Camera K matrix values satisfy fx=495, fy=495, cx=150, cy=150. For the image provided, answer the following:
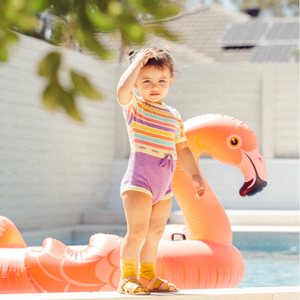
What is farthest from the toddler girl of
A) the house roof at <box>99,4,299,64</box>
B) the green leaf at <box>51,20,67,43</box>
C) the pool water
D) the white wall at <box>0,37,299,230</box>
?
the house roof at <box>99,4,299,64</box>

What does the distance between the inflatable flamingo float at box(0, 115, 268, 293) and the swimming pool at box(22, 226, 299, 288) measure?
1.34 meters

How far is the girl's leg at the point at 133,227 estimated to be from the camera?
2.07 m

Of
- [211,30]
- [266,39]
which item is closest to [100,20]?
[266,39]

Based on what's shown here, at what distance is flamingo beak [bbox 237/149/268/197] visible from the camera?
10.0 feet

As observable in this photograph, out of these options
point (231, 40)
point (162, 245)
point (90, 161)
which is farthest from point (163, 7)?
point (231, 40)

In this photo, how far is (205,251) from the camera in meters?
2.87

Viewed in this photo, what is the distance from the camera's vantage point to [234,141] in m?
3.17

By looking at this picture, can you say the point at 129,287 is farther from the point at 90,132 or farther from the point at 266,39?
the point at 266,39

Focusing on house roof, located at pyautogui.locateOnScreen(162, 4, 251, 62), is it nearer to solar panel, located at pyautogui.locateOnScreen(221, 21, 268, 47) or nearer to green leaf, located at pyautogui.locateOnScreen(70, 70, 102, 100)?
solar panel, located at pyautogui.locateOnScreen(221, 21, 268, 47)

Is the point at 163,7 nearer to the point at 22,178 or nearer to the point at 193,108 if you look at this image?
the point at 22,178

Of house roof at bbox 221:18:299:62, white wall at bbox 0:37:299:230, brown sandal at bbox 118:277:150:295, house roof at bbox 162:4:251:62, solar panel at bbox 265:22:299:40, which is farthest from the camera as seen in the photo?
house roof at bbox 162:4:251:62

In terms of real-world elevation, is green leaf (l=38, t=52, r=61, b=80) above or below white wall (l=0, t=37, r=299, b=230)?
below

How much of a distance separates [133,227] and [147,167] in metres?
0.26

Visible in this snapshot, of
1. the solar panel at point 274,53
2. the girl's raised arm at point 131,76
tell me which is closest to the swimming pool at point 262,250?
the girl's raised arm at point 131,76
